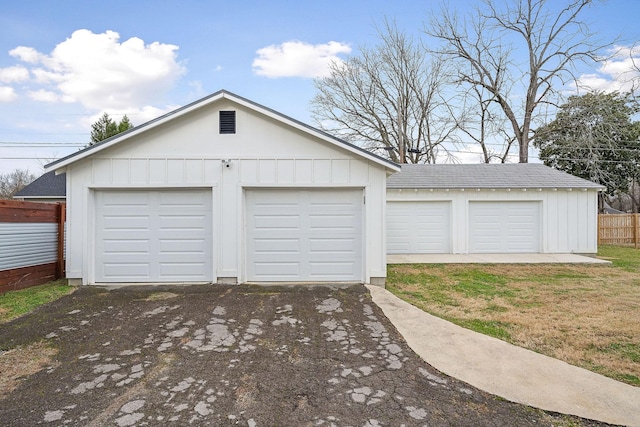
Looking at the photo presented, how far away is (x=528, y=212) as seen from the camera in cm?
1266

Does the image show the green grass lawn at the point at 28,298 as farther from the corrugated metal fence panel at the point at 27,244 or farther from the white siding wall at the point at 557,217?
the white siding wall at the point at 557,217

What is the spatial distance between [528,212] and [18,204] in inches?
567

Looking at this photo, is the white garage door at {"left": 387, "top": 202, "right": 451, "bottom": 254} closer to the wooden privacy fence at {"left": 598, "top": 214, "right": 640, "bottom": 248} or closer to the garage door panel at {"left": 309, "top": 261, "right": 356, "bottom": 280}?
the garage door panel at {"left": 309, "top": 261, "right": 356, "bottom": 280}

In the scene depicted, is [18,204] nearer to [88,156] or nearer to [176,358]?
[88,156]

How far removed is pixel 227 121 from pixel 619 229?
18.1 metres

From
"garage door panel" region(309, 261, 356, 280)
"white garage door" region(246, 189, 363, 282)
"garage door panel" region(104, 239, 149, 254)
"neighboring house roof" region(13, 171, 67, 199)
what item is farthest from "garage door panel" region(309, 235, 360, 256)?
"neighboring house roof" region(13, 171, 67, 199)

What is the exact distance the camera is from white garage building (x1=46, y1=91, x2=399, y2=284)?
285 inches

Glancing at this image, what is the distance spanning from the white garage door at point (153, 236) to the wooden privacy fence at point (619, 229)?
17.7 metres

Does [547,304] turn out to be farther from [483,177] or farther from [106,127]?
[106,127]

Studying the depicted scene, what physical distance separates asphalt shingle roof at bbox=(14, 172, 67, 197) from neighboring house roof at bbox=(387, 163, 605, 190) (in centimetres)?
1626

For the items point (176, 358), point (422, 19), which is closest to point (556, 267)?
point (176, 358)

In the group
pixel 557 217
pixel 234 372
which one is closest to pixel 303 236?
pixel 234 372

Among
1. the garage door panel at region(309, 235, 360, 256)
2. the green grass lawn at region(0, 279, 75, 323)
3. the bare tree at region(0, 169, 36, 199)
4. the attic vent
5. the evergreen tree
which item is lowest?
the green grass lawn at region(0, 279, 75, 323)

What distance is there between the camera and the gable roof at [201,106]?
7004mm
